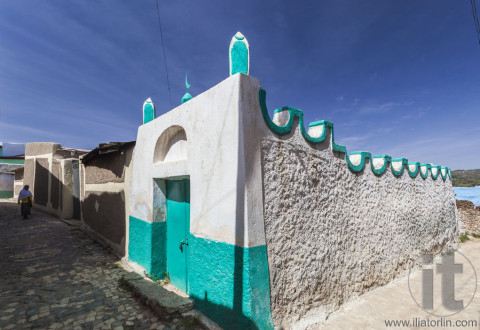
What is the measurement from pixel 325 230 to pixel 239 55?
2.80 metres

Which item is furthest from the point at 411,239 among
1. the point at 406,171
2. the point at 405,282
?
the point at 406,171

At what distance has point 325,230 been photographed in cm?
375

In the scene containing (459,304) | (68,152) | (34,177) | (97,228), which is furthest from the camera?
(34,177)

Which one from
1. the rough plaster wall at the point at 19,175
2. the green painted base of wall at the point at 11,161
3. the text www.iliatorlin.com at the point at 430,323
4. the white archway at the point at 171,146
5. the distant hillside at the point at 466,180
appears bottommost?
the text www.iliatorlin.com at the point at 430,323

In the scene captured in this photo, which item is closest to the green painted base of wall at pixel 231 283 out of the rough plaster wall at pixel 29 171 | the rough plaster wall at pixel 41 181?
the rough plaster wall at pixel 41 181

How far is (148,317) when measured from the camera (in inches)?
136

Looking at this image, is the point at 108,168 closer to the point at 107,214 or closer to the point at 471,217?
the point at 107,214

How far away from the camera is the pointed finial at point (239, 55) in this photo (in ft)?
10.4

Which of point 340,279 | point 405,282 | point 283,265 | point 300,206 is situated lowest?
point 405,282

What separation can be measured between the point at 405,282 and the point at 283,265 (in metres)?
3.87

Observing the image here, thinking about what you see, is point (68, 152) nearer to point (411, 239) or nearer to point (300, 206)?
point (300, 206)

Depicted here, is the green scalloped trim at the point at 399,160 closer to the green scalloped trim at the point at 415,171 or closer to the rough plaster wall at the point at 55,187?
the green scalloped trim at the point at 415,171

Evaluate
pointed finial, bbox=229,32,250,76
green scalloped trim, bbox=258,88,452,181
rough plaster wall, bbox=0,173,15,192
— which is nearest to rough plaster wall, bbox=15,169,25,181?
rough plaster wall, bbox=0,173,15,192

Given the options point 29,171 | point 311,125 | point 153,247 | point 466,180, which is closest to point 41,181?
point 29,171
